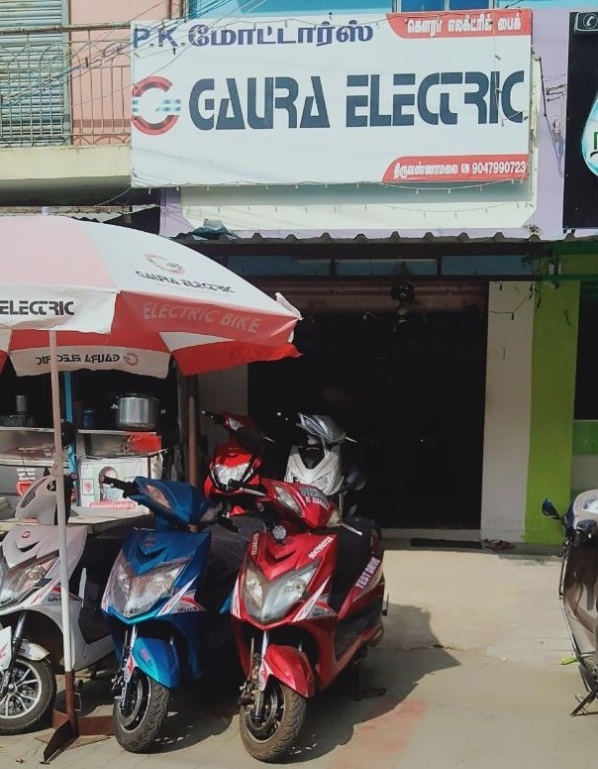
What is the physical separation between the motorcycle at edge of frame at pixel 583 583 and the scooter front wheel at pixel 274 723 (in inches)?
62.6

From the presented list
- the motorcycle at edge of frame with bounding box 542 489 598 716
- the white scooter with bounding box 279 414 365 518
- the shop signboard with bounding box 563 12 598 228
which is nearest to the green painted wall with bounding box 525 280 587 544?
the shop signboard with bounding box 563 12 598 228

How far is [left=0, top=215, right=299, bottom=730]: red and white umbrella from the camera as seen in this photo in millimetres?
3387

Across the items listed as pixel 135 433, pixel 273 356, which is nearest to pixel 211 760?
pixel 273 356

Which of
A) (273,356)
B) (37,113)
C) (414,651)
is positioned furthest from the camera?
(37,113)

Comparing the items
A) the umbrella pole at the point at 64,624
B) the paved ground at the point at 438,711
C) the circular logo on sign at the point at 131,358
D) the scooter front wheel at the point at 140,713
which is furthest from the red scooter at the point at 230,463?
the scooter front wheel at the point at 140,713

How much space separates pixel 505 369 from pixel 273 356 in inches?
152

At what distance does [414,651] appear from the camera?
17.5 ft

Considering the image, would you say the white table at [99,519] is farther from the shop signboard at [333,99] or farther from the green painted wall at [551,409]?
the green painted wall at [551,409]

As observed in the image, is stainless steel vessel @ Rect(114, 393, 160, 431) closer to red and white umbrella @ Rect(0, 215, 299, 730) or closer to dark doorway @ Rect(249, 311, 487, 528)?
dark doorway @ Rect(249, 311, 487, 528)

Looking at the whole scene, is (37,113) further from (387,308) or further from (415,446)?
(415,446)

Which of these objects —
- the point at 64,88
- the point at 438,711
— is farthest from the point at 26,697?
the point at 64,88

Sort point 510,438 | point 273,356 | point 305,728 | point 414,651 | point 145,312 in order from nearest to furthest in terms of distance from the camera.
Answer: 1. point 145,312
2. point 305,728
3. point 273,356
4. point 414,651
5. point 510,438

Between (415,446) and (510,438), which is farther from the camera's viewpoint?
(415,446)

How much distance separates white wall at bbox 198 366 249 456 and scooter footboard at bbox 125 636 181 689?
4808mm
